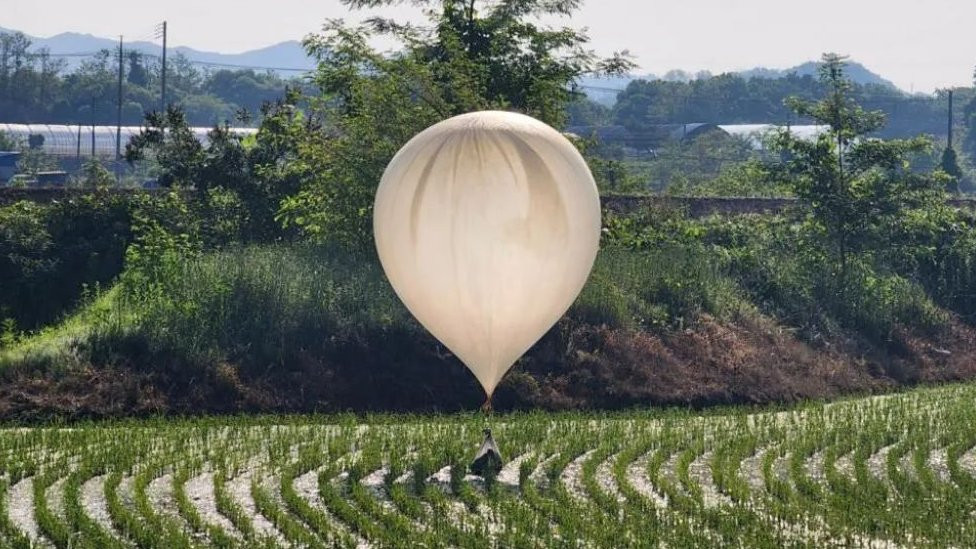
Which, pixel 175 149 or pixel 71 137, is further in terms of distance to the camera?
pixel 71 137

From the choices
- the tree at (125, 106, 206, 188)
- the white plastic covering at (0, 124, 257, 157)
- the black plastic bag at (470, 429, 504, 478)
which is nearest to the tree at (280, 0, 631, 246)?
the tree at (125, 106, 206, 188)

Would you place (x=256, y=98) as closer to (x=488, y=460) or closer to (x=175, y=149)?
(x=175, y=149)

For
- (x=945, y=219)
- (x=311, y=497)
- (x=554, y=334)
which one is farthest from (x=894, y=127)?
(x=311, y=497)

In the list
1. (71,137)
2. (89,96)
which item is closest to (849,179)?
(71,137)

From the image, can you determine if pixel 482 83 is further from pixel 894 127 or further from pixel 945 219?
Result: pixel 894 127

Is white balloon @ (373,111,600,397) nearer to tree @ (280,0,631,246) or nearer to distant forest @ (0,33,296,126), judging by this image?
tree @ (280,0,631,246)
